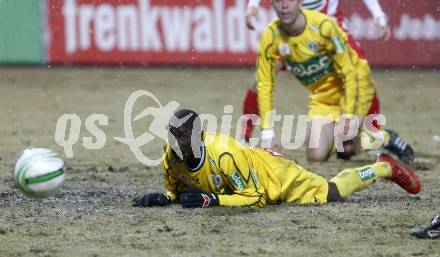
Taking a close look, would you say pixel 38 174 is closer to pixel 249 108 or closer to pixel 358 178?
pixel 358 178

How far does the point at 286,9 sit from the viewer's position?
8.77m

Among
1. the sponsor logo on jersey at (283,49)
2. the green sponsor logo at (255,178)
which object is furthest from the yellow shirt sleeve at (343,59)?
the green sponsor logo at (255,178)

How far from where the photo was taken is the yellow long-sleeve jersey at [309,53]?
9.03 metres

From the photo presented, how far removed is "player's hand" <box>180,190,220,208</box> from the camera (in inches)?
283

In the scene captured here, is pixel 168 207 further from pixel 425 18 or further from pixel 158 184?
pixel 425 18

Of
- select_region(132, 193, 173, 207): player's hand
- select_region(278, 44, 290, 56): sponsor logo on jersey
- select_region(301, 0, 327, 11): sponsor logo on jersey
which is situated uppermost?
select_region(301, 0, 327, 11): sponsor logo on jersey

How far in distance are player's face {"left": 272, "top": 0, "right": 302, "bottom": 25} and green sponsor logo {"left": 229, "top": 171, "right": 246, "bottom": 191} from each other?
223 cm

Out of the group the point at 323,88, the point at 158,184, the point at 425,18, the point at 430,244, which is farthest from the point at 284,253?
the point at 425,18

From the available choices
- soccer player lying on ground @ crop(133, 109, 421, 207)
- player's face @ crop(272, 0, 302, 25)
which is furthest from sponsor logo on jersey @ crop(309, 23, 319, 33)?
soccer player lying on ground @ crop(133, 109, 421, 207)

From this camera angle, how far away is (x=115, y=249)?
6156 millimetres

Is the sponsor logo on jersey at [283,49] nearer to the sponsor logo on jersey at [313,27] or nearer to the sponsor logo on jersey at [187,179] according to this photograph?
the sponsor logo on jersey at [313,27]

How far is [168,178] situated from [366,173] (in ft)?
5.36

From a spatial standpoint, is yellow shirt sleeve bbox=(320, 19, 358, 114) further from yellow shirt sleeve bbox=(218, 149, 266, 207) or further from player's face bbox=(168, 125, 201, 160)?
player's face bbox=(168, 125, 201, 160)

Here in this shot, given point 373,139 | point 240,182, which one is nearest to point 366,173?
point 240,182
